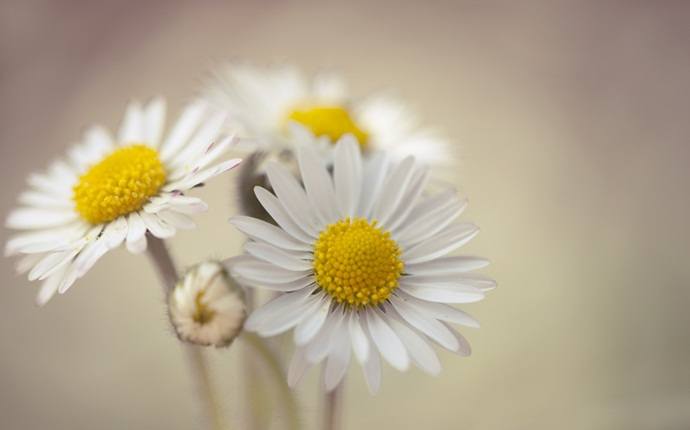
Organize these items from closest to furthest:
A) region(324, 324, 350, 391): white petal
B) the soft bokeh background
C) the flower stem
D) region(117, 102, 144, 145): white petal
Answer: region(324, 324, 350, 391): white petal < the flower stem < region(117, 102, 144, 145): white petal < the soft bokeh background

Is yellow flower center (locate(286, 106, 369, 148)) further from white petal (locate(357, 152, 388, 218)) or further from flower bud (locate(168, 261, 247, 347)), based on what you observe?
flower bud (locate(168, 261, 247, 347))

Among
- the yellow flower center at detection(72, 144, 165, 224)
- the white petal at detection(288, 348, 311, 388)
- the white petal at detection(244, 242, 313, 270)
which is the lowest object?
the white petal at detection(288, 348, 311, 388)

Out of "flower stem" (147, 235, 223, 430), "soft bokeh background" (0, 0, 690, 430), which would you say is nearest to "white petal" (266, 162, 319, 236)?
"flower stem" (147, 235, 223, 430)

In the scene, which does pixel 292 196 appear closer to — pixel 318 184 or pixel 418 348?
pixel 318 184

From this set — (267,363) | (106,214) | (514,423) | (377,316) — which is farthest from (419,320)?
(514,423)

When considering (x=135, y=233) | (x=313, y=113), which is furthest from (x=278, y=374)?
(x=313, y=113)

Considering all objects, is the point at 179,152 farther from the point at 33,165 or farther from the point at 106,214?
the point at 33,165

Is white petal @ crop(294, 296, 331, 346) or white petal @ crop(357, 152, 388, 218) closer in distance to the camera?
white petal @ crop(294, 296, 331, 346)

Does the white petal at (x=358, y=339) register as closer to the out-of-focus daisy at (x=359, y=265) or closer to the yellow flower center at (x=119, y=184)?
the out-of-focus daisy at (x=359, y=265)
